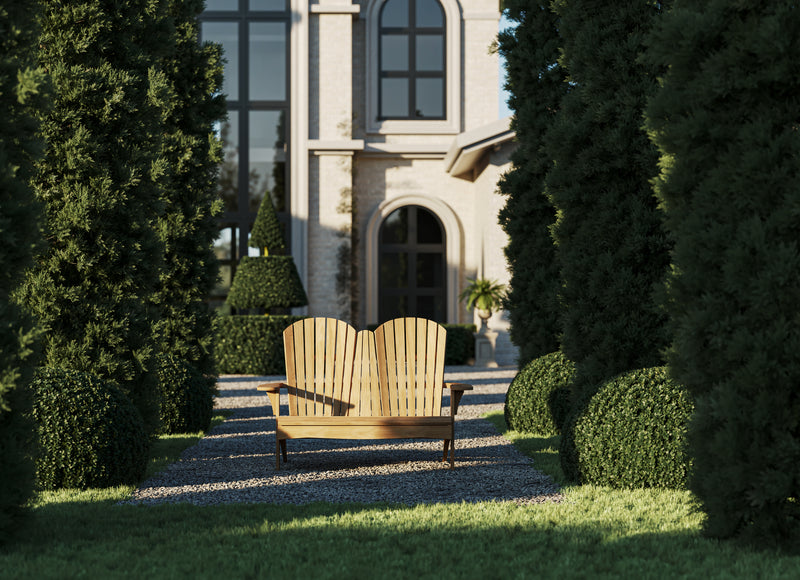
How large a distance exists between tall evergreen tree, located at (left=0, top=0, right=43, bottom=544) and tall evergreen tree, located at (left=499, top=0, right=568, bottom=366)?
4.92 meters

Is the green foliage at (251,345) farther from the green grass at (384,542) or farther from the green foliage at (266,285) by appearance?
the green grass at (384,542)

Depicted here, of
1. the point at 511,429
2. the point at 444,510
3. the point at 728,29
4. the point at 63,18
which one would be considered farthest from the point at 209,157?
the point at 728,29

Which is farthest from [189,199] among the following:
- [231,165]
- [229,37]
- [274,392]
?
[229,37]

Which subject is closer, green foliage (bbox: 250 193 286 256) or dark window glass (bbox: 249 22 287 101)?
green foliage (bbox: 250 193 286 256)

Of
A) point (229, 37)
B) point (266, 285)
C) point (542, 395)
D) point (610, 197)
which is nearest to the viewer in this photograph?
point (610, 197)

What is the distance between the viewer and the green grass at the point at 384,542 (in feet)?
11.9

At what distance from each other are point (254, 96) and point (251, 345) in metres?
7.38

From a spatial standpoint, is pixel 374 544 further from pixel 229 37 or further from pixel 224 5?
pixel 224 5

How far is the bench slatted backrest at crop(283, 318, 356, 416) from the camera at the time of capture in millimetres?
6734

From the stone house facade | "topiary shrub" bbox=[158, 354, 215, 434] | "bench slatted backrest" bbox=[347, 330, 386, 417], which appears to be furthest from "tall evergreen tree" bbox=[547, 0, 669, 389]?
the stone house facade

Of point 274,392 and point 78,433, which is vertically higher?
point 274,392

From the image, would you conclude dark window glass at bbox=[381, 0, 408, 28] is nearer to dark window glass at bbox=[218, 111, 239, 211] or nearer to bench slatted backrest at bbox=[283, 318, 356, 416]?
dark window glass at bbox=[218, 111, 239, 211]

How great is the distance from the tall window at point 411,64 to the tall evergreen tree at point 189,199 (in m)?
11.6

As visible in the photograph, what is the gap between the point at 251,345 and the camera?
15.8 meters
